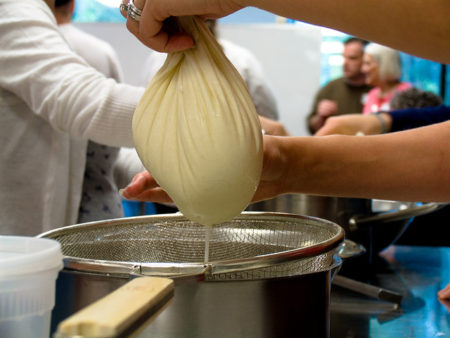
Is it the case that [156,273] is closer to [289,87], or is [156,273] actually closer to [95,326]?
[95,326]

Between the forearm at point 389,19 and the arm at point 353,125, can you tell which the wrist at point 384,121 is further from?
the forearm at point 389,19

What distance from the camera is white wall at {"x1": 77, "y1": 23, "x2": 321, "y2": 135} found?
175 inches

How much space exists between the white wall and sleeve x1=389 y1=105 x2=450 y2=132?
2273 millimetres

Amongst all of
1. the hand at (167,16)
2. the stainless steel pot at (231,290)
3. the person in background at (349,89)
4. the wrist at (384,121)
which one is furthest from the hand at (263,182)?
the person in background at (349,89)

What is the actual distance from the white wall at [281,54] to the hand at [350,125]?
239cm

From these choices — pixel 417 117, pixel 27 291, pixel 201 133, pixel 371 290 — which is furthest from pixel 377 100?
pixel 27 291

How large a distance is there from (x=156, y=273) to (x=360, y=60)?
3589 mm

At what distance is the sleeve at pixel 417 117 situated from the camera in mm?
2268

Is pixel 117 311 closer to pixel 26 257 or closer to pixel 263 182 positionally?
pixel 26 257

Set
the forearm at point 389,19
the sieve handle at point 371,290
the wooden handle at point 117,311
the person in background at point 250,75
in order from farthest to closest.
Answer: the person in background at point 250,75
the sieve handle at point 371,290
the forearm at point 389,19
the wooden handle at point 117,311

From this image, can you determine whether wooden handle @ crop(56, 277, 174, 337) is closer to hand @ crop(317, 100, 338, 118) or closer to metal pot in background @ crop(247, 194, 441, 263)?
metal pot in background @ crop(247, 194, 441, 263)

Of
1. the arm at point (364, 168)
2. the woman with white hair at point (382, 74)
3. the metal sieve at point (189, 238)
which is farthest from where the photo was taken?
the woman with white hair at point (382, 74)

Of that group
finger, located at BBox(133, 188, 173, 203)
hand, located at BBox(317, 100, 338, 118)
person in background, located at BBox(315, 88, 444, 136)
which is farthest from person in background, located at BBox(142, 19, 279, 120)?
finger, located at BBox(133, 188, 173, 203)

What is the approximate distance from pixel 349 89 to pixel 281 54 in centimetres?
74
